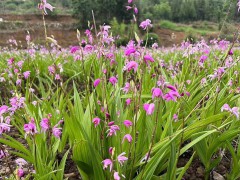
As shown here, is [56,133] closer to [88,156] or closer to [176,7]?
[88,156]

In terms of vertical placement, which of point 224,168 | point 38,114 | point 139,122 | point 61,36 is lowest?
point 61,36

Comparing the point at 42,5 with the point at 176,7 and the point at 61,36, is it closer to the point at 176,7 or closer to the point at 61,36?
the point at 61,36

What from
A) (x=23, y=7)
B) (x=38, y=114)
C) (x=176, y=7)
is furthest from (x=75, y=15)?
(x=38, y=114)

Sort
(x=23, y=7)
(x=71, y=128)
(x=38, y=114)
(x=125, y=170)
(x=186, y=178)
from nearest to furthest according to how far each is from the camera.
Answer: (x=125, y=170) < (x=71, y=128) < (x=186, y=178) < (x=38, y=114) < (x=23, y=7)

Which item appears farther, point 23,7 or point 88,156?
point 23,7

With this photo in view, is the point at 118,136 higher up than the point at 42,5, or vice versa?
the point at 42,5

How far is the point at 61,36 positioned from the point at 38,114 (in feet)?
160

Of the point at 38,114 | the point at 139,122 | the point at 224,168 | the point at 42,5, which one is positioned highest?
the point at 42,5

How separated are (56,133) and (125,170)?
0.50 meters

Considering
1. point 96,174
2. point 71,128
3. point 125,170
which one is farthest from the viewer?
point 71,128

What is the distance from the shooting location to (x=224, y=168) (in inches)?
84.0

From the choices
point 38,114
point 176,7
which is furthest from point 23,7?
point 38,114

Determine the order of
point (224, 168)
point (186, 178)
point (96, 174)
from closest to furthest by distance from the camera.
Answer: point (96, 174)
point (186, 178)
point (224, 168)

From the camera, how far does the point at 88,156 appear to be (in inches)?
69.3
